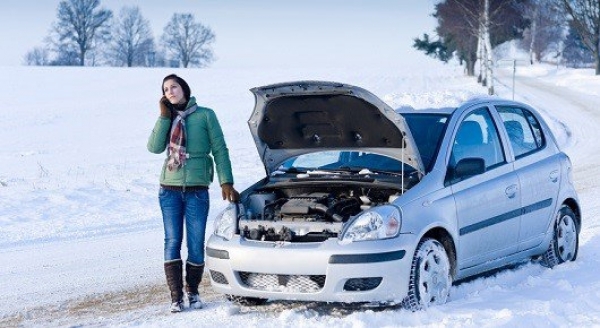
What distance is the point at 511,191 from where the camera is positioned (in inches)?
307

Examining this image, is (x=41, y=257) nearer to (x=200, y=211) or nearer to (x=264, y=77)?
(x=200, y=211)

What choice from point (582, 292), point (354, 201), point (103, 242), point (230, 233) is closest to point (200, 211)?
point (230, 233)

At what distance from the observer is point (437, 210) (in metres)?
6.96

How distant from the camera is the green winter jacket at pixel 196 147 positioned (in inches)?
282

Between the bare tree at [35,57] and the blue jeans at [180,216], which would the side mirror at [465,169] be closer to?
the blue jeans at [180,216]

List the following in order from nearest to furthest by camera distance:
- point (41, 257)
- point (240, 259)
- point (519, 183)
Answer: point (240, 259) → point (519, 183) → point (41, 257)

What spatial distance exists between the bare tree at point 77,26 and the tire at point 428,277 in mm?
89261

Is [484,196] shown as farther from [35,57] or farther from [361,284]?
[35,57]

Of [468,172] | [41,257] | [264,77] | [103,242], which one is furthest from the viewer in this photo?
[264,77]

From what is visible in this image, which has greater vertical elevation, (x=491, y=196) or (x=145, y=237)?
(x=491, y=196)

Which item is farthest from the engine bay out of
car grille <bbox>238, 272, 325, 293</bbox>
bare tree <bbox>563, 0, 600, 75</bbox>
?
bare tree <bbox>563, 0, 600, 75</bbox>

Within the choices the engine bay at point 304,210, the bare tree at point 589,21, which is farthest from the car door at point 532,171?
the bare tree at point 589,21

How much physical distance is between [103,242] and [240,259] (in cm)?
458

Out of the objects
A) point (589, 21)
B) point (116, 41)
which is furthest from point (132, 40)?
point (589, 21)
